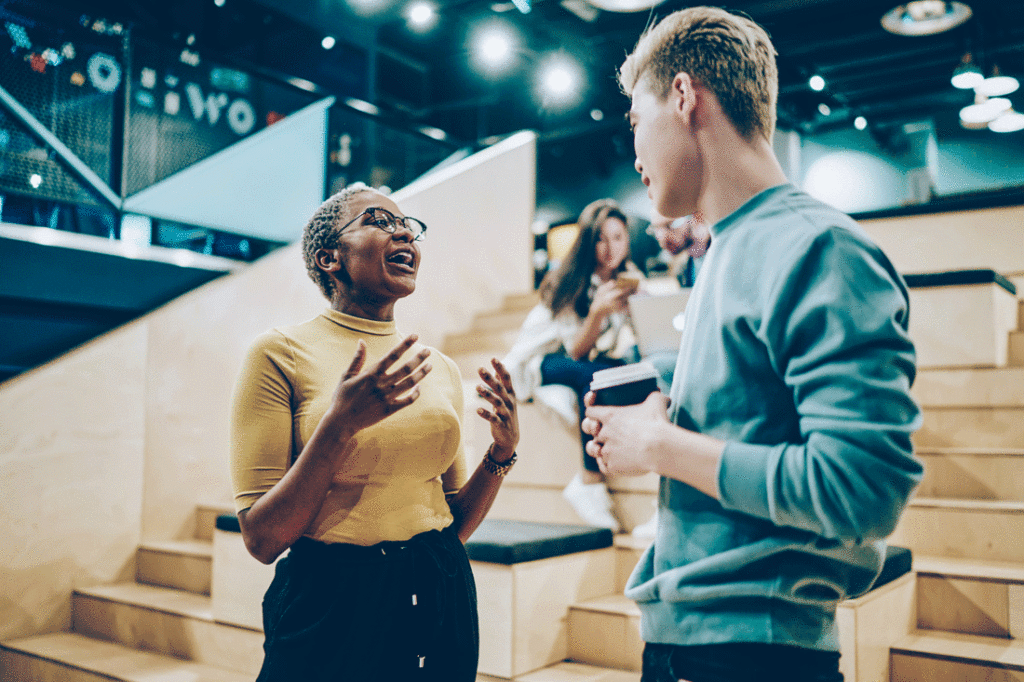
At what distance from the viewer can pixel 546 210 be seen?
1051 centimetres

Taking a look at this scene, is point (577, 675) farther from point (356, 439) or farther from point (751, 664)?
point (751, 664)

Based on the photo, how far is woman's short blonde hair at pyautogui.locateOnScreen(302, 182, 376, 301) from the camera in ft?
4.15

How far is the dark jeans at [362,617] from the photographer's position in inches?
42.9

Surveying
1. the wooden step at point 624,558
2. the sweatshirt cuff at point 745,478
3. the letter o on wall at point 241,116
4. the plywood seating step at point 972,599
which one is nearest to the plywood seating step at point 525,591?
the wooden step at point 624,558

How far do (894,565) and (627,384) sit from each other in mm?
1619

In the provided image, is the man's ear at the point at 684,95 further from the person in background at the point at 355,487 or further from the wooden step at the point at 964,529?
the wooden step at the point at 964,529

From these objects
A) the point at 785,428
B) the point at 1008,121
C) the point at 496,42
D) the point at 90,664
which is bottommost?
the point at 90,664

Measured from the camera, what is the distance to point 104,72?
352 cm

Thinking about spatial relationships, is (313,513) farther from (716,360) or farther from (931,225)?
(931,225)

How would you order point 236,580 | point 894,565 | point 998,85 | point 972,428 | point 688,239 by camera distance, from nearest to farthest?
point 894,565 < point 236,580 < point 972,428 < point 688,239 < point 998,85

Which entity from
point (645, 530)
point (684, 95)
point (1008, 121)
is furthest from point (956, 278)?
point (1008, 121)

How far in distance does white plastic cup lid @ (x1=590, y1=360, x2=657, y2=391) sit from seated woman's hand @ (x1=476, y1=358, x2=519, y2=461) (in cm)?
38

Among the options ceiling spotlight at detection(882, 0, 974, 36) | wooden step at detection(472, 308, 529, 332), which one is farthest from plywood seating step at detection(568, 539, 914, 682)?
ceiling spotlight at detection(882, 0, 974, 36)

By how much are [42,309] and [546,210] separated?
311 inches
